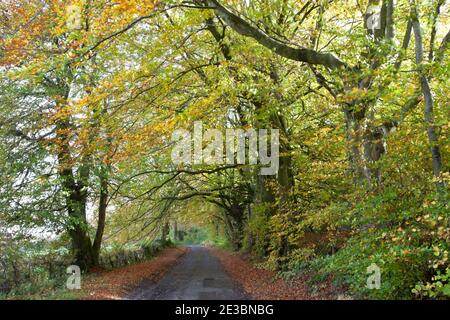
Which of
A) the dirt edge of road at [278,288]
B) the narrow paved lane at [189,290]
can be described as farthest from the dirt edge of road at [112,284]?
the dirt edge of road at [278,288]

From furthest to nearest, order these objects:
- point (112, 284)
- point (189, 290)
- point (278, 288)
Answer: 1. point (112, 284)
2. point (189, 290)
3. point (278, 288)

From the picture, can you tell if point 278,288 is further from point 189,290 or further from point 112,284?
point 112,284

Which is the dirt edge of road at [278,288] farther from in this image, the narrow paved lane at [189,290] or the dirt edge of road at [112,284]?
the dirt edge of road at [112,284]

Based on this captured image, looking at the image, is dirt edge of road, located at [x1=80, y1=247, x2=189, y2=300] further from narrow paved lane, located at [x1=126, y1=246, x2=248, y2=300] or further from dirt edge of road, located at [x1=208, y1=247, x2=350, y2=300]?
dirt edge of road, located at [x1=208, y1=247, x2=350, y2=300]

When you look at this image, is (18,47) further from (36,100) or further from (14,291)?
(14,291)

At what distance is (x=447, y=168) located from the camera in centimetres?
822

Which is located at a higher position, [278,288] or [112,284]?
[278,288]

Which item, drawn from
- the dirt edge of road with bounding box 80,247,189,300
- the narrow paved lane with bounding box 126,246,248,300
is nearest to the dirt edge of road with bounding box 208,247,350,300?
the narrow paved lane with bounding box 126,246,248,300

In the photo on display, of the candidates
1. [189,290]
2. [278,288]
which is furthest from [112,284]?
[278,288]

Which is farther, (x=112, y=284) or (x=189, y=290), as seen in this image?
(x=112, y=284)

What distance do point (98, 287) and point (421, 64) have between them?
36.7 feet

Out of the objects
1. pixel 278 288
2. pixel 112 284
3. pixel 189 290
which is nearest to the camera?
pixel 278 288

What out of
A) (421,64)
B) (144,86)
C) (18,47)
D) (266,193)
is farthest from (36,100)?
(421,64)

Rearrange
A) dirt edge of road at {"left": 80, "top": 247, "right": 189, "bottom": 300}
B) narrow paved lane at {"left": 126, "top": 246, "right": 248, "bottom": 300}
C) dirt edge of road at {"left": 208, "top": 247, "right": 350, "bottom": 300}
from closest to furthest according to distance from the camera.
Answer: dirt edge of road at {"left": 208, "top": 247, "right": 350, "bottom": 300} < dirt edge of road at {"left": 80, "top": 247, "right": 189, "bottom": 300} < narrow paved lane at {"left": 126, "top": 246, "right": 248, "bottom": 300}
